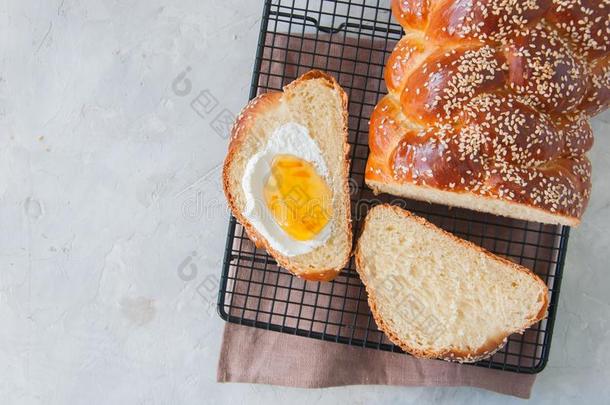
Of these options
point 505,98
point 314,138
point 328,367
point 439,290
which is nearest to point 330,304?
point 328,367

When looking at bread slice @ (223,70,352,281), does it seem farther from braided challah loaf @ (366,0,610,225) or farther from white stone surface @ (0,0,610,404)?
white stone surface @ (0,0,610,404)

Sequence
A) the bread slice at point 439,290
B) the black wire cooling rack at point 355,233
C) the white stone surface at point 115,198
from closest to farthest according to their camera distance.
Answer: the bread slice at point 439,290 → the black wire cooling rack at point 355,233 → the white stone surface at point 115,198

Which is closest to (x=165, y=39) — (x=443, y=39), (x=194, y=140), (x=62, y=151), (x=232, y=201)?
(x=194, y=140)

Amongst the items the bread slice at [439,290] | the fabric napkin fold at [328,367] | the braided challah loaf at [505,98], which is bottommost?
the fabric napkin fold at [328,367]

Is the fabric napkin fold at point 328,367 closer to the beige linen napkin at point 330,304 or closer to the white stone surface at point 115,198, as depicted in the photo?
the beige linen napkin at point 330,304

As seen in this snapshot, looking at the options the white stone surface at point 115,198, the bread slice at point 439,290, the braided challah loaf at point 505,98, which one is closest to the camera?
the braided challah loaf at point 505,98

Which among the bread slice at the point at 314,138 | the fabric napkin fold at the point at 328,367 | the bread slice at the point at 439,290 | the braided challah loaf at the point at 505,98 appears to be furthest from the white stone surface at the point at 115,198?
the braided challah loaf at the point at 505,98

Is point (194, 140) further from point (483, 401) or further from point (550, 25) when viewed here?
point (483, 401)
